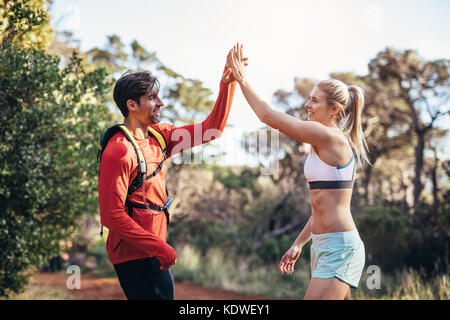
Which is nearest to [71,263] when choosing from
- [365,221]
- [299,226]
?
[299,226]

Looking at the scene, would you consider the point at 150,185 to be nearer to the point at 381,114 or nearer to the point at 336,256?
the point at 336,256

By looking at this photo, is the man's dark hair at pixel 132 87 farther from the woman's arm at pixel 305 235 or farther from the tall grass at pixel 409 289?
the tall grass at pixel 409 289

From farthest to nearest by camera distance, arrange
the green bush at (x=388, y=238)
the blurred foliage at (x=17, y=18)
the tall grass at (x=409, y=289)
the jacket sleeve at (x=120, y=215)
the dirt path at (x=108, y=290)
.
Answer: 1. the green bush at (x=388, y=238)
2. the dirt path at (x=108, y=290)
3. the tall grass at (x=409, y=289)
4. the blurred foliage at (x=17, y=18)
5. the jacket sleeve at (x=120, y=215)

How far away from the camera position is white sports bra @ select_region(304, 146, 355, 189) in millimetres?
2498

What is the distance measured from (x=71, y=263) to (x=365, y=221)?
8.83 metres

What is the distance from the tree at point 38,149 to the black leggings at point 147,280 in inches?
134

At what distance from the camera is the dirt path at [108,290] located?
8.70m

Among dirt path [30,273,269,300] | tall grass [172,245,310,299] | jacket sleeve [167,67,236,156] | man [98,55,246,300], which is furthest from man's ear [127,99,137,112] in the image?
tall grass [172,245,310,299]

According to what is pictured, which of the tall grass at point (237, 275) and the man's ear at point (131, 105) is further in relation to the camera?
the tall grass at point (237, 275)

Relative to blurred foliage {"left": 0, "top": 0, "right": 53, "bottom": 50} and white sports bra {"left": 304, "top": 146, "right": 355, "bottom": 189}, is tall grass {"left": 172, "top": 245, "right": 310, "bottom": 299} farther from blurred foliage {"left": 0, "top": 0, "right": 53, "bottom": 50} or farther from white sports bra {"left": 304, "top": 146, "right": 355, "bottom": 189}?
blurred foliage {"left": 0, "top": 0, "right": 53, "bottom": 50}

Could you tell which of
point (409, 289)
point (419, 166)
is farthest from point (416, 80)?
point (409, 289)

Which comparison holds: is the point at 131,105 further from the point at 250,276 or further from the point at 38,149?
the point at 250,276

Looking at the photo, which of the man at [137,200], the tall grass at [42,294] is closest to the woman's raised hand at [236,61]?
the man at [137,200]

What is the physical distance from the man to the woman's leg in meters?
0.86
